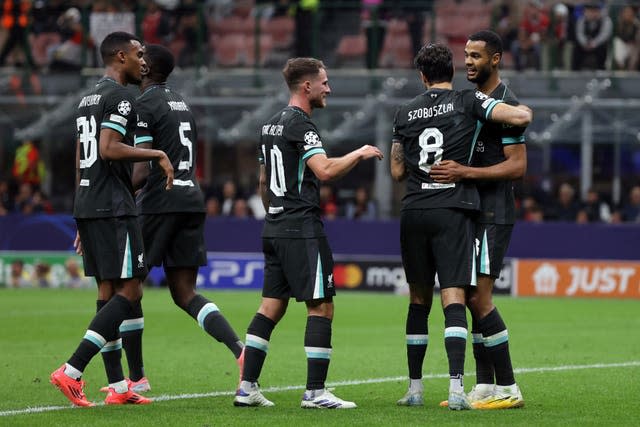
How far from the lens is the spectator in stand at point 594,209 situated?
22.1 m

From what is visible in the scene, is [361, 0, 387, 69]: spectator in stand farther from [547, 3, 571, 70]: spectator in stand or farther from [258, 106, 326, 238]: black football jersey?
[258, 106, 326, 238]: black football jersey

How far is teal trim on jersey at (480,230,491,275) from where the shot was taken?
8.30 metres

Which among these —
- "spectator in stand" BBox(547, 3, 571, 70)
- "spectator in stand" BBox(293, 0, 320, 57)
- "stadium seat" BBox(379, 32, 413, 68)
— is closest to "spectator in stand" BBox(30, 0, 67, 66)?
"spectator in stand" BBox(293, 0, 320, 57)

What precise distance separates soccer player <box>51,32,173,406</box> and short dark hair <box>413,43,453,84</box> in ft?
5.56

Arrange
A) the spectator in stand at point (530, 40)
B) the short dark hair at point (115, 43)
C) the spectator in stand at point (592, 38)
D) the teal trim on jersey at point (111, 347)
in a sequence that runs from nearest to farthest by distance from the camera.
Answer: the short dark hair at point (115, 43) → the teal trim on jersey at point (111, 347) → the spectator in stand at point (592, 38) → the spectator in stand at point (530, 40)

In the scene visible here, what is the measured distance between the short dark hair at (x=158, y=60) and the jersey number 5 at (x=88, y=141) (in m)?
0.90

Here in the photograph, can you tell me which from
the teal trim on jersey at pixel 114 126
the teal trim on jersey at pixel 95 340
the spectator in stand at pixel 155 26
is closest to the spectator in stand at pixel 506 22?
the spectator in stand at pixel 155 26

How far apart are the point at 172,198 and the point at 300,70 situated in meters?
1.47

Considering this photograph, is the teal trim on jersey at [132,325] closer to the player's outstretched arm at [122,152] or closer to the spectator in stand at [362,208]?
the player's outstretched arm at [122,152]

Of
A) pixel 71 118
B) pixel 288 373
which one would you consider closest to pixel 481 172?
pixel 288 373

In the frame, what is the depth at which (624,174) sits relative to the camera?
2308 centimetres

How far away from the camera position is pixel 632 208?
72.8 feet

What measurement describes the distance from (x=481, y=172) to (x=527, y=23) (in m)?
15.8

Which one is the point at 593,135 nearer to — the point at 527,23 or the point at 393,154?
the point at 527,23
